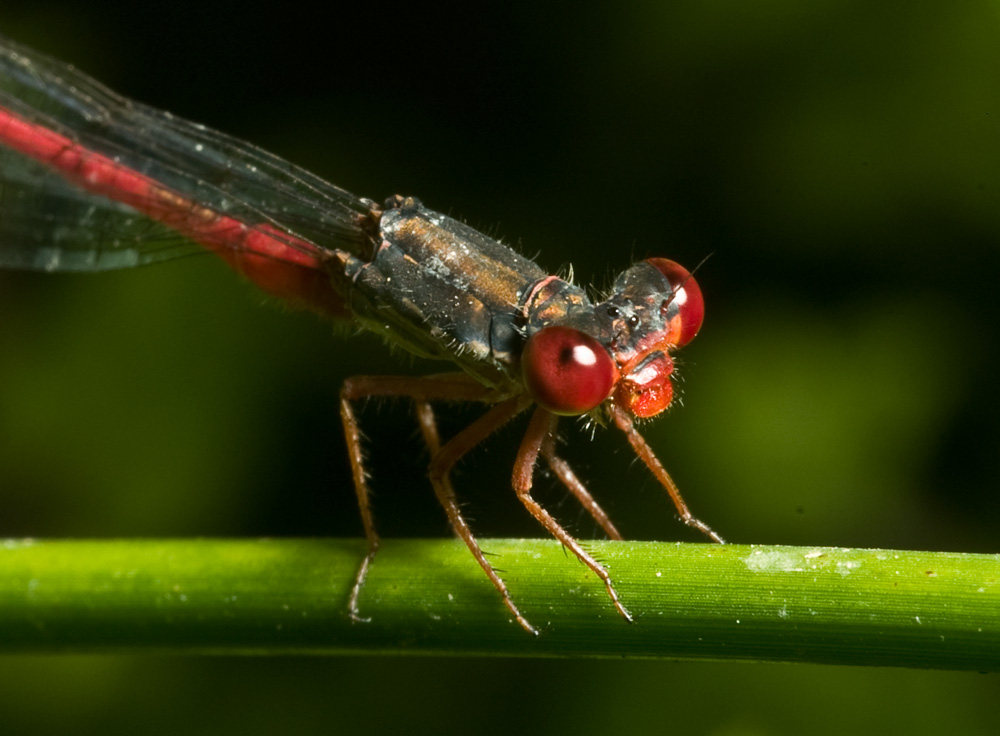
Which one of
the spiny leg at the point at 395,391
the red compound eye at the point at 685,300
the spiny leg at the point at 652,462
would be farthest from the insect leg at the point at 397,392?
the red compound eye at the point at 685,300

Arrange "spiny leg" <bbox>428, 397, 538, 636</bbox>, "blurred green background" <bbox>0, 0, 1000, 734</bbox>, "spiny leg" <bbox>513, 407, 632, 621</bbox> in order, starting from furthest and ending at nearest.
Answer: "blurred green background" <bbox>0, 0, 1000, 734</bbox>, "spiny leg" <bbox>428, 397, 538, 636</bbox>, "spiny leg" <bbox>513, 407, 632, 621</bbox>

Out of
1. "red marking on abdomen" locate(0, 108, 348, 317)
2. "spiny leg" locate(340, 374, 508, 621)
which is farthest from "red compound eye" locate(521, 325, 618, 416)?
"red marking on abdomen" locate(0, 108, 348, 317)

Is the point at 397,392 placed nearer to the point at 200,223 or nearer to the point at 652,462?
the point at 652,462

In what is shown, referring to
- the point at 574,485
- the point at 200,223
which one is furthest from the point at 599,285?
the point at 200,223

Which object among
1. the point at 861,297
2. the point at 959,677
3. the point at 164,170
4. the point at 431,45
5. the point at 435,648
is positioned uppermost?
the point at 431,45

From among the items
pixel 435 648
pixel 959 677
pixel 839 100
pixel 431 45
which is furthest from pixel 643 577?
pixel 431 45

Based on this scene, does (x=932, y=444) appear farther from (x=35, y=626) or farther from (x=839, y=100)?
(x=35, y=626)

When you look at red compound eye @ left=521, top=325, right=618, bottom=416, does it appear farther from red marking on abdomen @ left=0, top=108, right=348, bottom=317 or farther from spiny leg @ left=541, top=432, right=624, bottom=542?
red marking on abdomen @ left=0, top=108, right=348, bottom=317

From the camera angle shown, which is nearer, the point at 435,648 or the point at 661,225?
the point at 435,648
